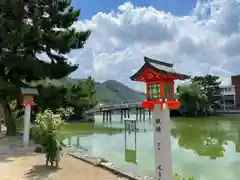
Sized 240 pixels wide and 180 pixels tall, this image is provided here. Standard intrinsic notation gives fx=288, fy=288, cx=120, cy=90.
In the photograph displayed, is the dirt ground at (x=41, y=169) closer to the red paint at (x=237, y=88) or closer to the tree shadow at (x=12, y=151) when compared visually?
the tree shadow at (x=12, y=151)

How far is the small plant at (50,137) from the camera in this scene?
753 centimetres

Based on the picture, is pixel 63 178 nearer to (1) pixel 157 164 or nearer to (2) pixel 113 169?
(2) pixel 113 169

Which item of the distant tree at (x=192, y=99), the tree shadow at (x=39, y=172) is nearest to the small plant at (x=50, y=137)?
the tree shadow at (x=39, y=172)

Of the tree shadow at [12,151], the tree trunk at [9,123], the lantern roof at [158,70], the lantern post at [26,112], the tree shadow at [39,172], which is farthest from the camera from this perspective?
the tree trunk at [9,123]

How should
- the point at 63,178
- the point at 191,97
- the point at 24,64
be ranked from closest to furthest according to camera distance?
the point at 63,178, the point at 24,64, the point at 191,97

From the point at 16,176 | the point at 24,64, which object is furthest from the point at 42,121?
the point at 24,64

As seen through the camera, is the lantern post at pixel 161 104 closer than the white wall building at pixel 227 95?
Yes

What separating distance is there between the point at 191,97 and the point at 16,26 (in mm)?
37495

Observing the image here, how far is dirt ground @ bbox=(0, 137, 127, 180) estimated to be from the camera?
22.7 ft

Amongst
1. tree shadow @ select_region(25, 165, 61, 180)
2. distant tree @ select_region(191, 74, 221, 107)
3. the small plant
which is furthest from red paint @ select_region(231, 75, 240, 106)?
tree shadow @ select_region(25, 165, 61, 180)

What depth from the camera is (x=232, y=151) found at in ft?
46.8

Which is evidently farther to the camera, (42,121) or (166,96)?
(42,121)

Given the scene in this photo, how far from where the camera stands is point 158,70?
4.29 meters

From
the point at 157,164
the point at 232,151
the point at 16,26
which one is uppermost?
the point at 16,26
